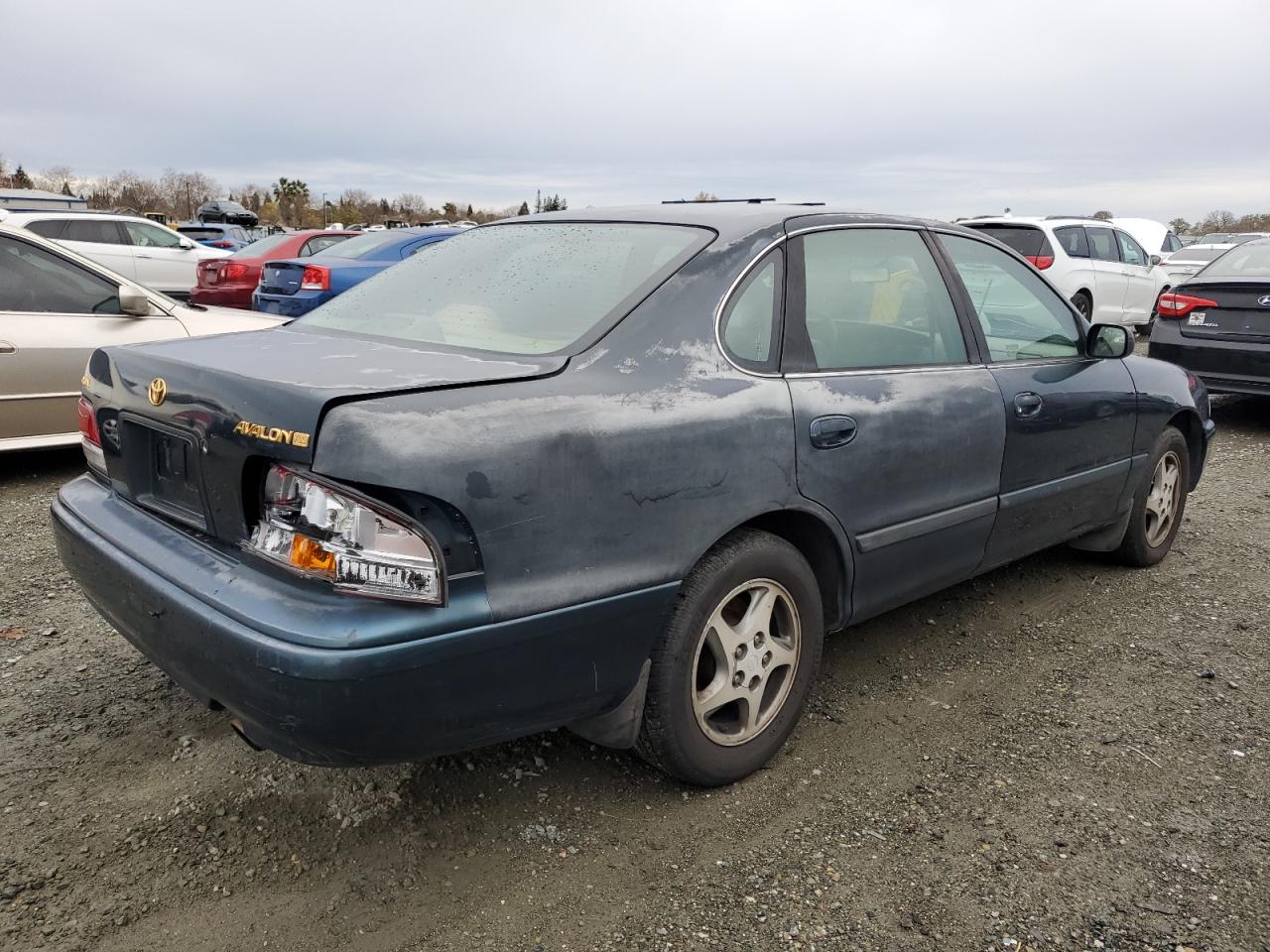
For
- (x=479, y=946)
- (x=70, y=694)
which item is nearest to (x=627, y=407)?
(x=479, y=946)

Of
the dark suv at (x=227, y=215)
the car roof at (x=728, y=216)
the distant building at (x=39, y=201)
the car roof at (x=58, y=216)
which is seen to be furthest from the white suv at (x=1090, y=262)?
the dark suv at (x=227, y=215)

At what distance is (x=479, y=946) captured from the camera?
2148 mm

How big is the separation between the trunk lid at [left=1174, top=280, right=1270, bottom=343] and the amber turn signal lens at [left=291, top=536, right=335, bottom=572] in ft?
24.9

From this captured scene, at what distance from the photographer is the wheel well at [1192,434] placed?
4531 mm

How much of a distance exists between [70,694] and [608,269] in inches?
86.2

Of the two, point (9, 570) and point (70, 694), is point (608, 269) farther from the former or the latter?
point (9, 570)

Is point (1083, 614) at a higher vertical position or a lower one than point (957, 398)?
lower

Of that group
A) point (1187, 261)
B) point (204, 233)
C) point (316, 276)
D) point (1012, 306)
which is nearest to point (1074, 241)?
point (1187, 261)

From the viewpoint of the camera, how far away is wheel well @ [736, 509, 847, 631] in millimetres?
2777

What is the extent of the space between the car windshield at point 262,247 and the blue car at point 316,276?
3.81 feet

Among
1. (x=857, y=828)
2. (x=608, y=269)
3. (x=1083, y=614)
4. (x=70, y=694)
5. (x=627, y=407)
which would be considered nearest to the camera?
(x=627, y=407)

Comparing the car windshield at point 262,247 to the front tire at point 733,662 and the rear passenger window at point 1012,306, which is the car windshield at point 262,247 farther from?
the front tire at point 733,662

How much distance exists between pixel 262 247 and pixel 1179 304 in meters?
9.72

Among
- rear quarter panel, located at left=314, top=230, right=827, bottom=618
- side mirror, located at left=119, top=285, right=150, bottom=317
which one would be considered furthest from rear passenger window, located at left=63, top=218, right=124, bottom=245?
rear quarter panel, located at left=314, top=230, right=827, bottom=618
